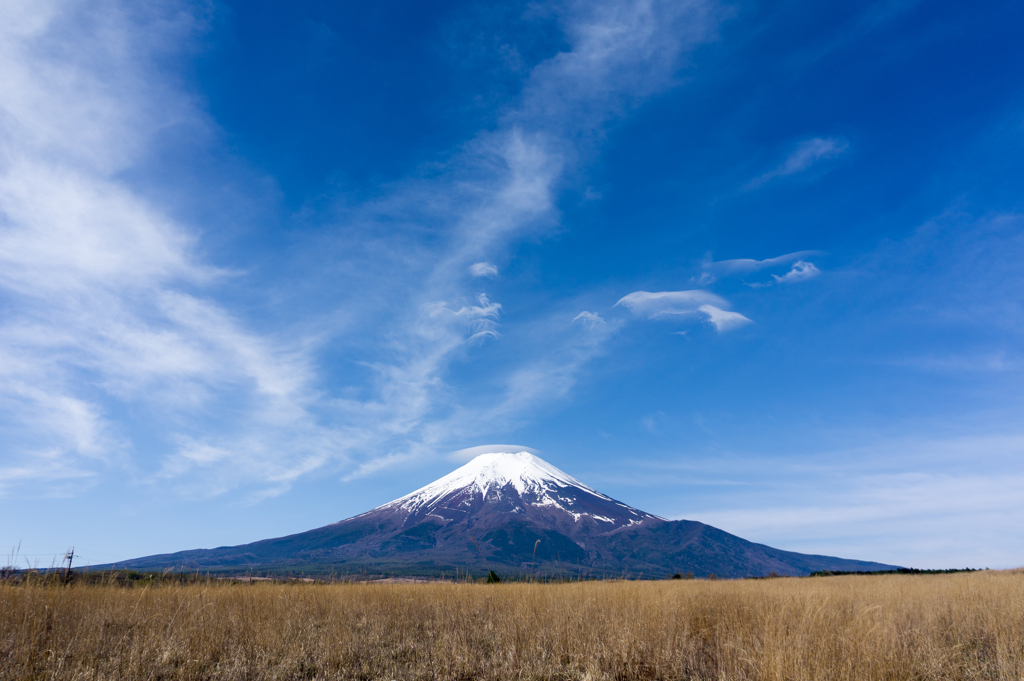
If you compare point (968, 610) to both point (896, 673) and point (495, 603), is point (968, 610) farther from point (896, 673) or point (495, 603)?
point (495, 603)

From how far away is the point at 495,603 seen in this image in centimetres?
1086

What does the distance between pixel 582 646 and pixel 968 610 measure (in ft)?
33.4

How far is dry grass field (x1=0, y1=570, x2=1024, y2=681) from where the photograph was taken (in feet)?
22.6

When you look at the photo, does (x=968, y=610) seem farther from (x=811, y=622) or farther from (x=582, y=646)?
(x=582, y=646)

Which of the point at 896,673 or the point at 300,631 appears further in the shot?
the point at 300,631

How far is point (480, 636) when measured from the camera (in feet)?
30.2

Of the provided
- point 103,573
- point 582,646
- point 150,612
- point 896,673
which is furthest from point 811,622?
point 103,573

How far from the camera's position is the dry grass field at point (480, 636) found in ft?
22.6

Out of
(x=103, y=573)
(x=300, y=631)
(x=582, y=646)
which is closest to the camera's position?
(x=582, y=646)

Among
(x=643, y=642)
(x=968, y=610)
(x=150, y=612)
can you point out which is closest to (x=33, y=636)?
(x=150, y=612)

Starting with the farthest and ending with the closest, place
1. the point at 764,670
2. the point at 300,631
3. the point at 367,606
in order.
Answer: the point at 367,606
the point at 300,631
the point at 764,670

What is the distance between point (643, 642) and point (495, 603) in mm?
3822

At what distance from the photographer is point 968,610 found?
11.6m

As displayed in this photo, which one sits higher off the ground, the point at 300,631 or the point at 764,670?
the point at 764,670
